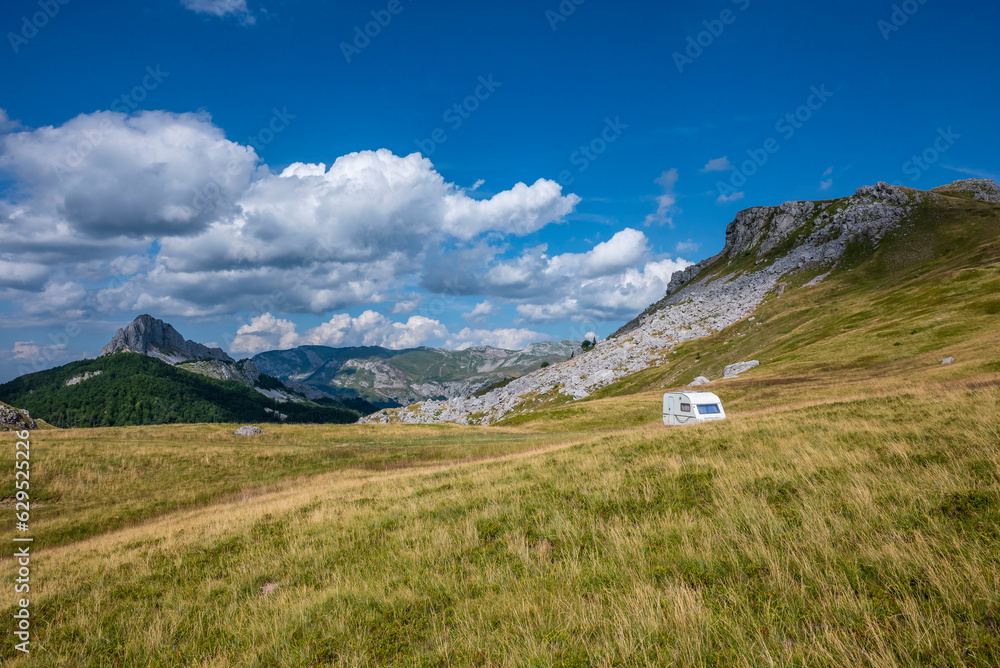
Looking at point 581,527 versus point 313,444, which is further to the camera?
point 313,444

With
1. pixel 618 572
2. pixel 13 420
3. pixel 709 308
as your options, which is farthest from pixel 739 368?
pixel 13 420

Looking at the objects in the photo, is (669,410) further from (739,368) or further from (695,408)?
(739,368)

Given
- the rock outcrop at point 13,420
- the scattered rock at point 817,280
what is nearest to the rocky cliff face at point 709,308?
the scattered rock at point 817,280

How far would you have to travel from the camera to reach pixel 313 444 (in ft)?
137

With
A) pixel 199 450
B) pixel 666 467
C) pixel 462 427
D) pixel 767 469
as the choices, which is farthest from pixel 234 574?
pixel 462 427

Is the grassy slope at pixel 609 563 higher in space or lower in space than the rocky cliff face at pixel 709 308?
lower

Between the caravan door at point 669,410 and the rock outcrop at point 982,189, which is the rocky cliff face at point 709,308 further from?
the caravan door at point 669,410

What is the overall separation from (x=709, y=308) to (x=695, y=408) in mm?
145020

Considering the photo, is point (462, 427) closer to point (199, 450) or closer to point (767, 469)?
point (199, 450)

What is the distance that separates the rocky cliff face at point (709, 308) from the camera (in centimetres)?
14225

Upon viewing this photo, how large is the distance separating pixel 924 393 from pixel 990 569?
21636 mm

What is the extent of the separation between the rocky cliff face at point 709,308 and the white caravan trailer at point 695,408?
96.3 m

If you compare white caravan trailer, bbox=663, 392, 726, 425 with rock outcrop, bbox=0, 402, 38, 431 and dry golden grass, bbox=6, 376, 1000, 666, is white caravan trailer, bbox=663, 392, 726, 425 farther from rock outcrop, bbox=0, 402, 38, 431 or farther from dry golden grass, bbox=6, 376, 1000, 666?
rock outcrop, bbox=0, 402, 38, 431

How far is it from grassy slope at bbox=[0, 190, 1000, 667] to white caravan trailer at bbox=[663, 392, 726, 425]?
Answer: 13.3 metres
